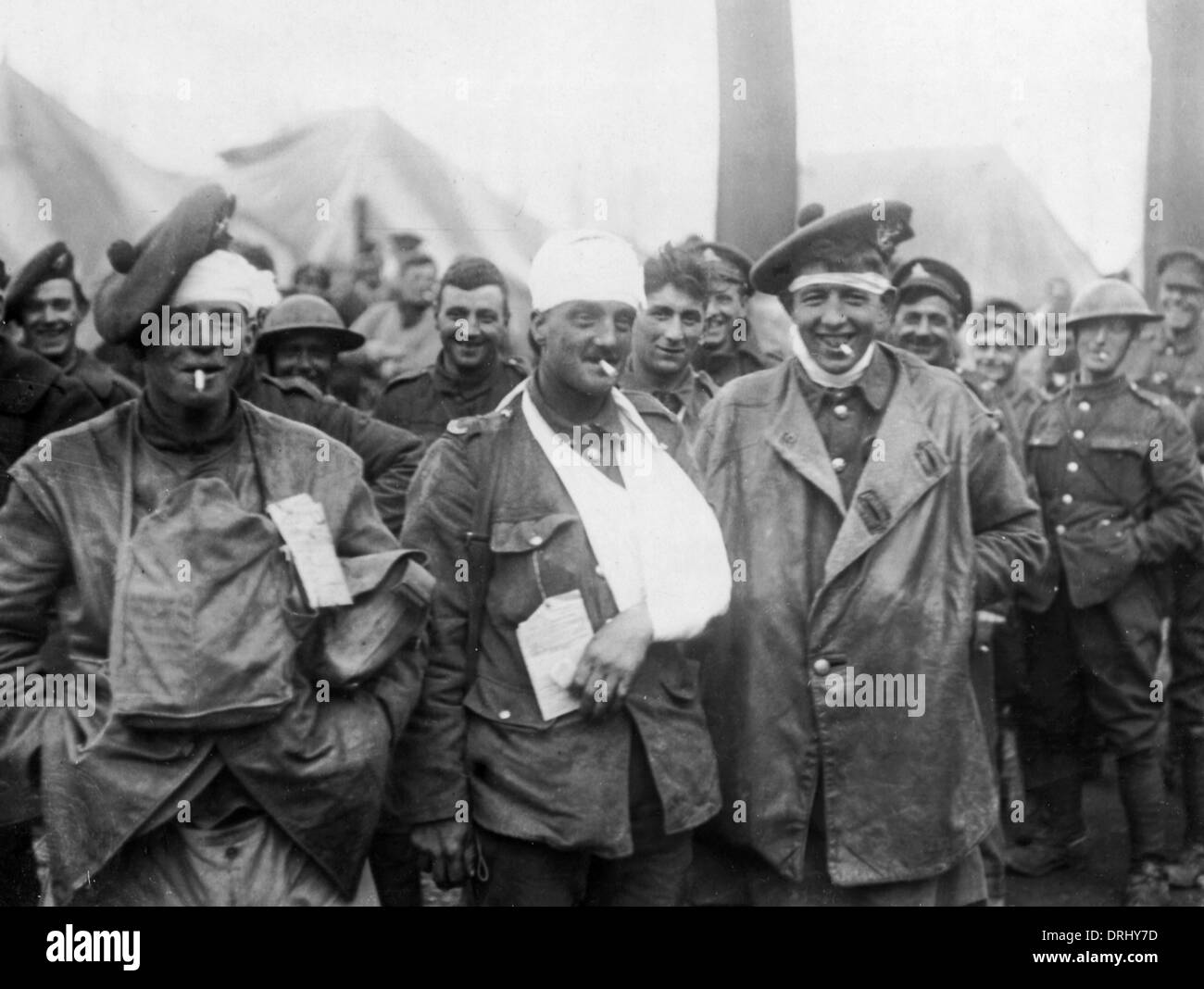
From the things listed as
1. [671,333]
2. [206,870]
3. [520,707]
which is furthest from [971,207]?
[206,870]

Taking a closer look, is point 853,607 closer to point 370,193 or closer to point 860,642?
point 860,642

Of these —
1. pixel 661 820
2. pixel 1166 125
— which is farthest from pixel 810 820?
pixel 1166 125

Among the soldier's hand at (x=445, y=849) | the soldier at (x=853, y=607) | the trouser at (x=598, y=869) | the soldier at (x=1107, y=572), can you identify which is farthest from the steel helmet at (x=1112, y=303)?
the soldier's hand at (x=445, y=849)

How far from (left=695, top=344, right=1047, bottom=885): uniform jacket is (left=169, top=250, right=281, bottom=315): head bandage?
136cm

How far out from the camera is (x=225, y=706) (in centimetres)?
301

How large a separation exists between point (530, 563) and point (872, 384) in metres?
1.10

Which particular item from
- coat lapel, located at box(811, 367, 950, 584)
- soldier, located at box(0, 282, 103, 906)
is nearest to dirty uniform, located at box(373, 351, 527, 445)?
soldier, located at box(0, 282, 103, 906)

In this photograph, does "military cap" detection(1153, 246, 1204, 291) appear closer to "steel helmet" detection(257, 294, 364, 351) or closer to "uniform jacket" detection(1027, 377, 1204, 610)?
"uniform jacket" detection(1027, 377, 1204, 610)

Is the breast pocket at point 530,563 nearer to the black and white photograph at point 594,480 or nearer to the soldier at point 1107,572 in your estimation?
the black and white photograph at point 594,480

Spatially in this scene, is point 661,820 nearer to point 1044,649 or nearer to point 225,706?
point 225,706

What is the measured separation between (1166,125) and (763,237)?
1516 mm

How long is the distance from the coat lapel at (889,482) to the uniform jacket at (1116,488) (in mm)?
1489

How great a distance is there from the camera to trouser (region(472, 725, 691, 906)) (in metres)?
3.35

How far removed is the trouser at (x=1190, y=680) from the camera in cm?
509
